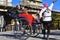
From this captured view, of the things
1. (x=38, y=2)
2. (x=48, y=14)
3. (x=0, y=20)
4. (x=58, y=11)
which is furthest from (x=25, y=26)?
(x=38, y=2)

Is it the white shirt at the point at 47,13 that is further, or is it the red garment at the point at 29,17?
the white shirt at the point at 47,13

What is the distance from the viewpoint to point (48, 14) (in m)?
8.92

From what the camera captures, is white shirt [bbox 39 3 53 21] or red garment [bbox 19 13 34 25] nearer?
red garment [bbox 19 13 34 25]

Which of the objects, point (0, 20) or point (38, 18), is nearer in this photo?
point (38, 18)

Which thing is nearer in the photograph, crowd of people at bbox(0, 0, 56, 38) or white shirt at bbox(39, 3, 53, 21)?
crowd of people at bbox(0, 0, 56, 38)

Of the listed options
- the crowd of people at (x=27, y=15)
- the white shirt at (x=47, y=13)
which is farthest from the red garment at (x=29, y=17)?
A: the white shirt at (x=47, y=13)

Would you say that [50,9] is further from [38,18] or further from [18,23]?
[18,23]

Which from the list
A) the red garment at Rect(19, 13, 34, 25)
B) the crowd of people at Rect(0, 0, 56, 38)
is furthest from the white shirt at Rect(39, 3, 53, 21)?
the red garment at Rect(19, 13, 34, 25)

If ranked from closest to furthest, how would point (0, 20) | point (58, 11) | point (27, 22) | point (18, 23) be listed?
point (27, 22), point (18, 23), point (0, 20), point (58, 11)

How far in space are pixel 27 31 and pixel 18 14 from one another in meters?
0.79

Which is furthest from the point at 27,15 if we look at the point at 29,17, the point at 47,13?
the point at 47,13

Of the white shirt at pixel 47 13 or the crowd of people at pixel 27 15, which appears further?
the white shirt at pixel 47 13

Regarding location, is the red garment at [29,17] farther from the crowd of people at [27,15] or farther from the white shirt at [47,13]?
the white shirt at [47,13]

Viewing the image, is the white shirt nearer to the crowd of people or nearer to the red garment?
the crowd of people
